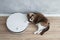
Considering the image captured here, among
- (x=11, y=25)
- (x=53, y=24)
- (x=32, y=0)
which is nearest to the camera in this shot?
(x=32, y=0)

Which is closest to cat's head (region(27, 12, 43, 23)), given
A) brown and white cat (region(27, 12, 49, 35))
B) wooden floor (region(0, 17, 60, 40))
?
brown and white cat (region(27, 12, 49, 35))

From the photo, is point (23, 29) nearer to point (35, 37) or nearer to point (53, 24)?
point (35, 37)

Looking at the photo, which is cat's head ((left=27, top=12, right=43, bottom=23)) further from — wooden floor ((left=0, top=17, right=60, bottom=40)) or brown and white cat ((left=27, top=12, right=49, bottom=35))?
wooden floor ((left=0, top=17, right=60, bottom=40))

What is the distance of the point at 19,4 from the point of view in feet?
5.11

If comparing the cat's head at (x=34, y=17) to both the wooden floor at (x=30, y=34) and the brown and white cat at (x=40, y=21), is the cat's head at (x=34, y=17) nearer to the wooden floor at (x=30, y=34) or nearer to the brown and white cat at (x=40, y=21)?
the brown and white cat at (x=40, y=21)

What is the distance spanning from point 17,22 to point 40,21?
0.88ft

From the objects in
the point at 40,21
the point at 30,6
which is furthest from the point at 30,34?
the point at 30,6

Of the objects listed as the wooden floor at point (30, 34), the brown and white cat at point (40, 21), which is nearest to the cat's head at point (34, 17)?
the brown and white cat at point (40, 21)

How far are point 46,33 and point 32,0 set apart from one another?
432mm

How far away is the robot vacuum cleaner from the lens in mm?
1569

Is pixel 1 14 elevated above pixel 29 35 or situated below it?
above

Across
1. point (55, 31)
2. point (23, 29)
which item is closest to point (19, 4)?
point (23, 29)

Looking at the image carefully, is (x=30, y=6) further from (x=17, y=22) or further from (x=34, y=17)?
(x=17, y=22)

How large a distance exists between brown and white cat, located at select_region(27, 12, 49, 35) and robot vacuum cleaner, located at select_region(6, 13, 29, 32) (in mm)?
80
